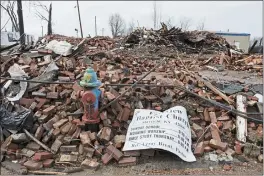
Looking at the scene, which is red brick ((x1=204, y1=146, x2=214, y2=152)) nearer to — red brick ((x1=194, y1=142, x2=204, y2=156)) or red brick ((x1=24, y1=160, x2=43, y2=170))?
red brick ((x1=194, y1=142, x2=204, y2=156))

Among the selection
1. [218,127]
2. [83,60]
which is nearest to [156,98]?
[218,127]

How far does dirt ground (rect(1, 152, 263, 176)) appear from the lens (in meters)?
4.42

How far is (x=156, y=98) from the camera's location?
5.72 metres

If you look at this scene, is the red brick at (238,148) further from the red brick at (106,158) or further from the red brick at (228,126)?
the red brick at (106,158)

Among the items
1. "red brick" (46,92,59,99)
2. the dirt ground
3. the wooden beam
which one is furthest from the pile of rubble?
the dirt ground

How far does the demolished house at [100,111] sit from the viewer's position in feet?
15.6

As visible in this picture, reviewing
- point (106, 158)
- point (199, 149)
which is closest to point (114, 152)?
point (106, 158)

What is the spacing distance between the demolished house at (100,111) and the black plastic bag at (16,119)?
2cm

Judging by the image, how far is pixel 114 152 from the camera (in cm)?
465

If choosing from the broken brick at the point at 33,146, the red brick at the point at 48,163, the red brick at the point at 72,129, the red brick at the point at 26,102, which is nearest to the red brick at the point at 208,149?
the red brick at the point at 72,129

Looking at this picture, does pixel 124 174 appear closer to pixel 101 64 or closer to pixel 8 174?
pixel 8 174

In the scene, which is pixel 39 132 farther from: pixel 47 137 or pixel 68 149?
pixel 68 149

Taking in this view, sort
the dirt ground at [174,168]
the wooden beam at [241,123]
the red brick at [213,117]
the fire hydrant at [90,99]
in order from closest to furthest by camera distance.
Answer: the dirt ground at [174,168] < the fire hydrant at [90,99] < the wooden beam at [241,123] < the red brick at [213,117]

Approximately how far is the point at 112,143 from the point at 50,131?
3.53ft
